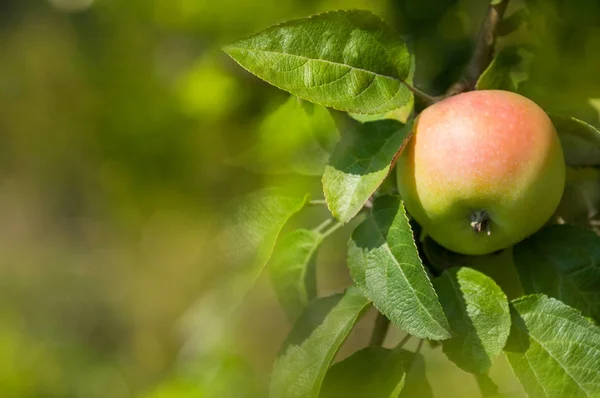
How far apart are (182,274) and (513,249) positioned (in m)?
0.68

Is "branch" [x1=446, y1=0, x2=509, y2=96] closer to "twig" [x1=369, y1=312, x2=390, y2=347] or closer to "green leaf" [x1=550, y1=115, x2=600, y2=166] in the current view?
"green leaf" [x1=550, y1=115, x2=600, y2=166]

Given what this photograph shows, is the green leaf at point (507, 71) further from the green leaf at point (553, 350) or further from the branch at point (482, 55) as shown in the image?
the green leaf at point (553, 350)

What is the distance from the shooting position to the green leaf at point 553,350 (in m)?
0.41

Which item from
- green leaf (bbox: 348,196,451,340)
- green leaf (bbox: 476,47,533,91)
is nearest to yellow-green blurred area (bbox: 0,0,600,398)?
green leaf (bbox: 476,47,533,91)

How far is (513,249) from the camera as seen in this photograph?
0.48m

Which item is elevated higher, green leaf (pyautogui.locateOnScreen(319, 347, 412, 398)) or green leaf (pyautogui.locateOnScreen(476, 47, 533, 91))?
green leaf (pyautogui.locateOnScreen(476, 47, 533, 91))

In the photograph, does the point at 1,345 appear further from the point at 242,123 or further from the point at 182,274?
the point at 242,123

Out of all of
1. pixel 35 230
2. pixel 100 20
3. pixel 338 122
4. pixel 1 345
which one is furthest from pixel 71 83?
pixel 35 230

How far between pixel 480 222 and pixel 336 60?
0.48ft

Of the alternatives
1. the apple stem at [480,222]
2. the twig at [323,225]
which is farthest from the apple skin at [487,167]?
the twig at [323,225]

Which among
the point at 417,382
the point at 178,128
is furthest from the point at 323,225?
the point at 178,128

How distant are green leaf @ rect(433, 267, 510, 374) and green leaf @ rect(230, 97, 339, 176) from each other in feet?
0.53

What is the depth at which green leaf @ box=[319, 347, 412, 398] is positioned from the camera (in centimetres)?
44

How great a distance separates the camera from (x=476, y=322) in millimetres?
414
